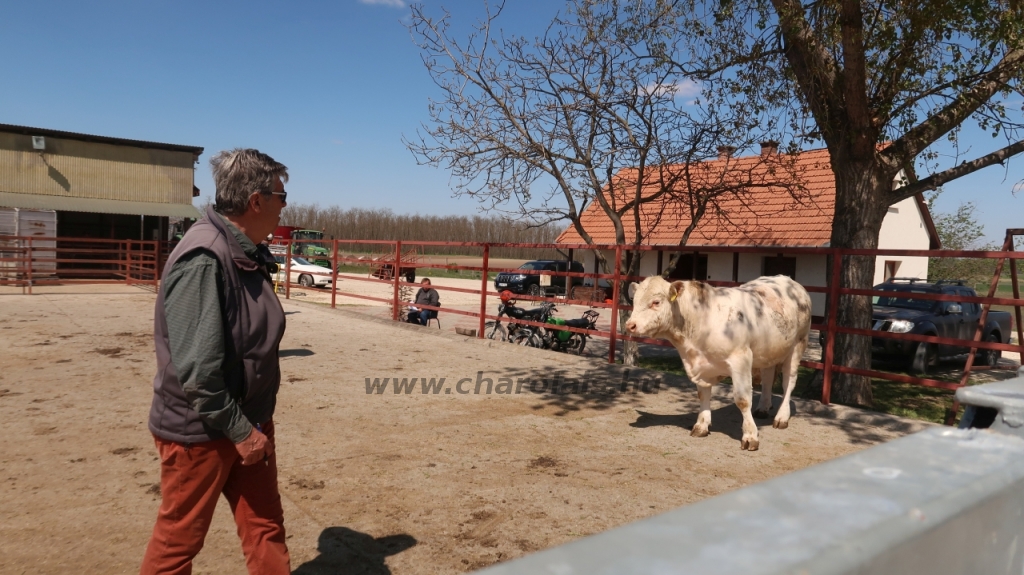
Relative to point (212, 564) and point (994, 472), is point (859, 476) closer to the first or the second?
point (994, 472)

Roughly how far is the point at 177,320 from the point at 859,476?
6.53ft

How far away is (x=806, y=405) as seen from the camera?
6398 mm

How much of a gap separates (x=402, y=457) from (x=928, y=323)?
10291 mm

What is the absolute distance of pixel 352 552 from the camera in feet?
10.8

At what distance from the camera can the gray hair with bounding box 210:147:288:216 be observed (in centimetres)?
243

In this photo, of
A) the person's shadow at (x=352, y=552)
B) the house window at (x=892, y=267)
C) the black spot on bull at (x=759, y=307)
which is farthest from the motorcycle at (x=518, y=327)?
the house window at (x=892, y=267)

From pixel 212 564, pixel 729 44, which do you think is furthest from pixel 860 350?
pixel 212 564

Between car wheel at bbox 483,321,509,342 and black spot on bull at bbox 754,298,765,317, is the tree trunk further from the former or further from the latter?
car wheel at bbox 483,321,509,342

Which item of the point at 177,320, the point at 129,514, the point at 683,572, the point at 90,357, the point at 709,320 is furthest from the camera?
the point at 90,357

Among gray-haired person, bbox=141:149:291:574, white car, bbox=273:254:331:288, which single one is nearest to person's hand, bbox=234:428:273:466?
gray-haired person, bbox=141:149:291:574

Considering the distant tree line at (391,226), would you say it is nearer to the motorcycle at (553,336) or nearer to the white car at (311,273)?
the white car at (311,273)

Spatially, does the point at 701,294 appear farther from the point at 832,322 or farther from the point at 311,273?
the point at 311,273

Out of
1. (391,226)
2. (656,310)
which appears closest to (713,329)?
(656,310)

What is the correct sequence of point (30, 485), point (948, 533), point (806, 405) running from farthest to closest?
point (806, 405) → point (30, 485) → point (948, 533)
